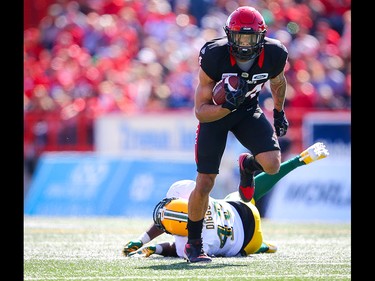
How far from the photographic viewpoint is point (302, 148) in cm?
1220

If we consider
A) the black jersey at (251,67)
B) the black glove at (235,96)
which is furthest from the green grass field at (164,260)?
the black jersey at (251,67)

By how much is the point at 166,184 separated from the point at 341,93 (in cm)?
318

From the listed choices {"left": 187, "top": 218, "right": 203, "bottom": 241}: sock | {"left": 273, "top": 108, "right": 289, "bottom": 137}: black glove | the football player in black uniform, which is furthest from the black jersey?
{"left": 187, "top": 218, "right": 203, "bottom": 241}: sock

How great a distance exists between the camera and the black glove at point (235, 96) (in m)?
5.92

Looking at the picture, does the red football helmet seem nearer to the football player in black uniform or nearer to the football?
the football player in black uniform

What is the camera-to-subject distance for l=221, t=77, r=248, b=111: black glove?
19.4 ft

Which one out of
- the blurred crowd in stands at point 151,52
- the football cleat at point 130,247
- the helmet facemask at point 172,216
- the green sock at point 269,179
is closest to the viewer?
the helmet facemask at point 172,216

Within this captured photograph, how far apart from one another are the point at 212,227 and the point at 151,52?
7979 millimetres

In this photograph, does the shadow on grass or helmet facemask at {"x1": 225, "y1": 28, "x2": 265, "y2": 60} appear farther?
helmet facemask at {"x1": 225, "y1": 28, "x2": 265, "y2": 60}

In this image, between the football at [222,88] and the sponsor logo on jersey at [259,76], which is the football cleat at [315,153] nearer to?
the sponsor logo on jersey at [259,76]

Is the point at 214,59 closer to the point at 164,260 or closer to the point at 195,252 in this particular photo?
the point at 195,252

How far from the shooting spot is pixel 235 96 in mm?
5910

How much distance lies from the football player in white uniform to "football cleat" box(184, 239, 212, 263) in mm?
243

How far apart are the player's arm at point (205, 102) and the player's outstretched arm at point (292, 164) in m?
1.11
